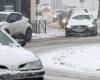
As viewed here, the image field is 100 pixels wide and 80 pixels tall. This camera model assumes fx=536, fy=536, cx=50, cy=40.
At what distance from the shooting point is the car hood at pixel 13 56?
401 inches

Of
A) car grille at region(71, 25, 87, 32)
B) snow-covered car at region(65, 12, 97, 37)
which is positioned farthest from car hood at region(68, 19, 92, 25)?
car grille at region(71, 25, 87, 32)

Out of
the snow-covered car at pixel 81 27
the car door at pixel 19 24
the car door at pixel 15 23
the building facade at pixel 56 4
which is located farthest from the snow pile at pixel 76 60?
the building facade at pixel 56 4

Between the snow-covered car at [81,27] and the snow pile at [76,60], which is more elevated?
the snow pile at [76,60]

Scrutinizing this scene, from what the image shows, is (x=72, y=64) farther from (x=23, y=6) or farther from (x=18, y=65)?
(x=23, y=6)

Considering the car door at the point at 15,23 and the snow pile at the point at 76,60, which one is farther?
the car door at the point at 15,23

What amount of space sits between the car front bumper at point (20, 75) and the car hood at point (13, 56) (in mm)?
155

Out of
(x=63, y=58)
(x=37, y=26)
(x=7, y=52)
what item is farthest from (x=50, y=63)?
(x=37, y=26)

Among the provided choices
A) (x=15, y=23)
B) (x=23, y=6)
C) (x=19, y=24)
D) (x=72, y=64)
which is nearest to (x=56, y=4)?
(x=23, y=6)

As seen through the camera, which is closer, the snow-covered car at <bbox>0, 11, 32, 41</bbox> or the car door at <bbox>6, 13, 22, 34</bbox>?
the snow-covered car at <bbox>0, 11, 32, 41</bbox>

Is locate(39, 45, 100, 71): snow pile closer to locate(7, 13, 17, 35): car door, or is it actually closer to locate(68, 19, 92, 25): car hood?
locate(7, 13, 17, 35): car door

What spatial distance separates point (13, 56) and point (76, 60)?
283 inches

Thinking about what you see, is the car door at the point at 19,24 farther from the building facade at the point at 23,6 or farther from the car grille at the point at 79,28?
the building facade at the point at 23,6

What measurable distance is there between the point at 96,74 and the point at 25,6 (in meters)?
26.2

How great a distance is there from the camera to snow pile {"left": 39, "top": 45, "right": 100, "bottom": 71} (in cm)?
1614
